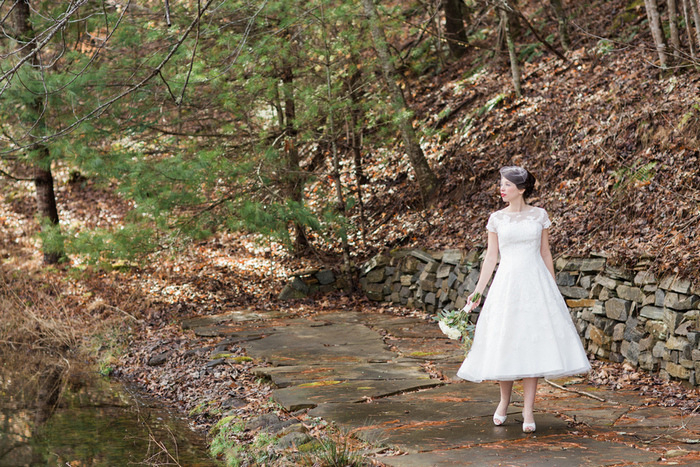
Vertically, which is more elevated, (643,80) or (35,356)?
(643,80)

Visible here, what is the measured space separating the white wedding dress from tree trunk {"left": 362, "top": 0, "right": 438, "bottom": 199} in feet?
20.7

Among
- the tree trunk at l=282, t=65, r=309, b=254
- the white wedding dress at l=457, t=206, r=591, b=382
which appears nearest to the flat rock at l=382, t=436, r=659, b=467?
the white wedding dress at l=457, t=206, r=591, b=382

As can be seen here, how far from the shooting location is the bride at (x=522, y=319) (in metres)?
4.37

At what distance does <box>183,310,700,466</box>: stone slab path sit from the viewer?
4.01 metres

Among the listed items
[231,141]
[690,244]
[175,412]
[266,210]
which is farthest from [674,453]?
[231,141]

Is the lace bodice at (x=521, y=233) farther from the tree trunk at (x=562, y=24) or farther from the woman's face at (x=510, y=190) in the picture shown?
the tree trunk at (x=562, y=24)

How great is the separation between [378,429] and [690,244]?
3.61 metres

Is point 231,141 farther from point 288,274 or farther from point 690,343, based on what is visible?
point 690,343

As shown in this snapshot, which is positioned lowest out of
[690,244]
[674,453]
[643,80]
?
[674,453]

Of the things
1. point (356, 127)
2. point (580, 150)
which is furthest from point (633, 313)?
point (356, 127)

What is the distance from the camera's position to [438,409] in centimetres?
521

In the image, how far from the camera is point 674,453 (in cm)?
396

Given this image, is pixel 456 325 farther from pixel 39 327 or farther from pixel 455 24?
pixel 455 24

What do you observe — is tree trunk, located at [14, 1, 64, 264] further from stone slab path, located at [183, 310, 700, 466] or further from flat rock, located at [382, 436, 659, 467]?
flat rock, located at [382, 436, 659, 467]
